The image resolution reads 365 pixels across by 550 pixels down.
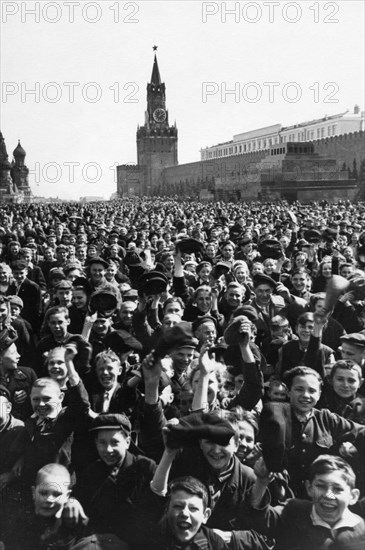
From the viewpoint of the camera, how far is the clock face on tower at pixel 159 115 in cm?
11669

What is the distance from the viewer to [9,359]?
4617 millimetres

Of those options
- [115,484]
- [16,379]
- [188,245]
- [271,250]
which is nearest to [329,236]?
[271,250]

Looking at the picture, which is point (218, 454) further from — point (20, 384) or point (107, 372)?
point (20, 384)

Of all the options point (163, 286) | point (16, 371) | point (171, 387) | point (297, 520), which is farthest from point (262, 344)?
point (297, 520)

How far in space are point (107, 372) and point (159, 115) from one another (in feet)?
384

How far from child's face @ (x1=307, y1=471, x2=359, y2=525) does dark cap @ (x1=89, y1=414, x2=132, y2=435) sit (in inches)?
39.6

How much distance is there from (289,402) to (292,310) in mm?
1856

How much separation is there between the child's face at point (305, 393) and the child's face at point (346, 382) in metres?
0.33

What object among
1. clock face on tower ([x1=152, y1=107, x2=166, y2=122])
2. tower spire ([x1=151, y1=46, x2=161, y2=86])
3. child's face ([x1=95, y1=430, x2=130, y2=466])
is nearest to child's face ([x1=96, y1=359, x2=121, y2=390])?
child's face ([x1=95, y1=430, x2=130, y2=466])

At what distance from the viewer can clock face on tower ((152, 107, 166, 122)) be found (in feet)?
383

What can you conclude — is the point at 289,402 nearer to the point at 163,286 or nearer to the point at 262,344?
the point at 262,344

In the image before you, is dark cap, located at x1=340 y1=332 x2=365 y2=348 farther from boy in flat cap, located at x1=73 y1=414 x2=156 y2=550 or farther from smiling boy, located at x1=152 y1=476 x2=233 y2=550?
smiling boy, located at x1=152 y1=476 x2=233 y2=550

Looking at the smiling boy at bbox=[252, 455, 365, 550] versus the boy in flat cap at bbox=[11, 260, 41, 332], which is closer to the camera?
the smiling boy at bbox=[252, 455, 365, 550]

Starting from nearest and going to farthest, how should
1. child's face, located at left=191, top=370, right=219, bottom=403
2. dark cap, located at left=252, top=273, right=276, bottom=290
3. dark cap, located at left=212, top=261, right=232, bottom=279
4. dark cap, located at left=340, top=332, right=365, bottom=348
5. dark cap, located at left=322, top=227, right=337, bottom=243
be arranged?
child's face, located at left=191, top=370, right=219, bottom=403
dark cap, located at left=340, top=332, right=365, bottom=348
dark cap, located at left=252, top=273, right=276, bottom=290
dark cap, located at left=212, top=261, right=232, bottom=279
dark cap, located at left=322, top=227, right=337, bottom=243
